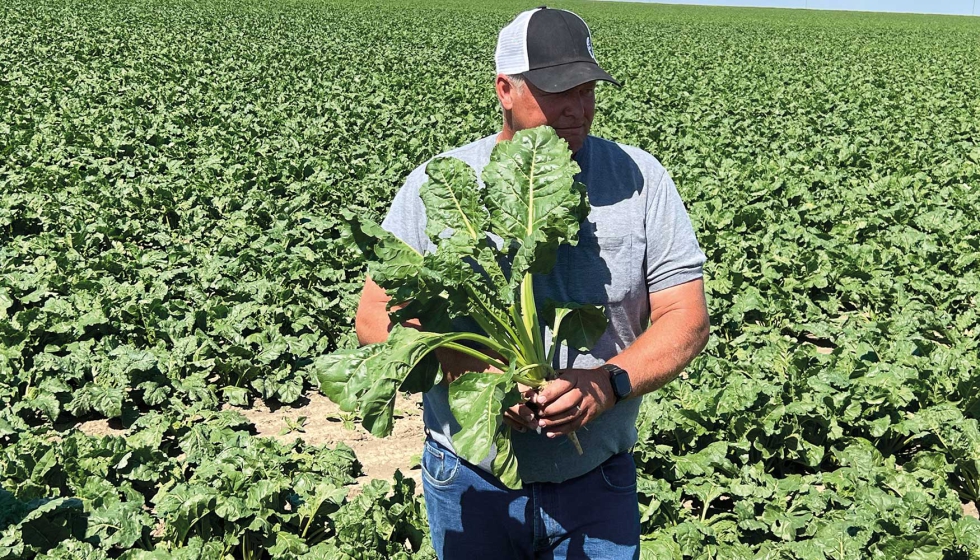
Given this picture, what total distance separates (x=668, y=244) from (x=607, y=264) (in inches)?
7.0

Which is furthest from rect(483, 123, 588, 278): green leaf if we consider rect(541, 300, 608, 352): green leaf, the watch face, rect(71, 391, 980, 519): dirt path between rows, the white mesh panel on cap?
rect(71, 391, 980, 519): dirt path between rows

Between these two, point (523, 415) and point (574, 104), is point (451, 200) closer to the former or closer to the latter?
point (574, 104)

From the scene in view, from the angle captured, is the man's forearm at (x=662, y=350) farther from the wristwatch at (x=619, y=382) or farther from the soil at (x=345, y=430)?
Result: the soil at (x=345, y=430)

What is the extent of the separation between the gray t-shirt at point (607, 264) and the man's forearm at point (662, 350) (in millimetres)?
111

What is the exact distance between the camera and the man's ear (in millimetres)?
2562

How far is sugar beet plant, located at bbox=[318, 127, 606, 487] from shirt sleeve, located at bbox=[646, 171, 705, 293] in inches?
10.0

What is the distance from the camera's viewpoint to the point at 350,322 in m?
7.09

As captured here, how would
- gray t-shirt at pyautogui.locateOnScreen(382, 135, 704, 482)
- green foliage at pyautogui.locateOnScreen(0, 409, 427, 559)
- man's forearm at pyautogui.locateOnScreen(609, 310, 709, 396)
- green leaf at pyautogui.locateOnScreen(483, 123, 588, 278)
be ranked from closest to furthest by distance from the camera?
green leaf at pyautogui.locateOnScreen(483, 123, 588, 278) → man's forearm at pyautogui.locateOnScreen(609, 310, 709, 396) → gray t-shirt at pyautogui.locateOnScreen(382, 135, 704, 482) → green foliage at pyautogui.locateOnScreen(0, 409, 427, 559)

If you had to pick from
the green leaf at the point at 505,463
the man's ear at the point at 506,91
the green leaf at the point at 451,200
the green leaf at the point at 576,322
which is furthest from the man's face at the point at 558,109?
the green leaf at the point at 505,463

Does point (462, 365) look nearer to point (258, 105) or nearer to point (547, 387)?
point (547, 387)

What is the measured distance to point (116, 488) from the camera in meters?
4.58

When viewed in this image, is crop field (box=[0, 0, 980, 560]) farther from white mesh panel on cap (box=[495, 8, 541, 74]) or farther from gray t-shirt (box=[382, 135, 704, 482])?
white mesh panel on cap (box=[495, 8, 541, 74])

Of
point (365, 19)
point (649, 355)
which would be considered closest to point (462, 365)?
point (649, 355)

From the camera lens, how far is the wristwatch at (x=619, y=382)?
91.3 inches
